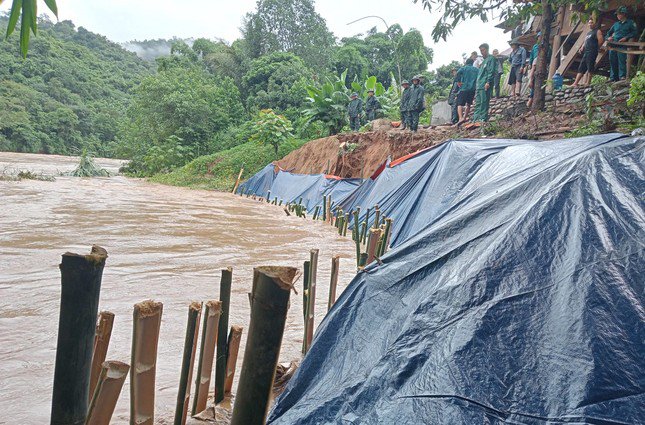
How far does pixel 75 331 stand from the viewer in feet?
4.29

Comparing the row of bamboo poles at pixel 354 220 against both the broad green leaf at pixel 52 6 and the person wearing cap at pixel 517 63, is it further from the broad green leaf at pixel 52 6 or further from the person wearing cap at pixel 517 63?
the person wearing cap at pixel 517 63

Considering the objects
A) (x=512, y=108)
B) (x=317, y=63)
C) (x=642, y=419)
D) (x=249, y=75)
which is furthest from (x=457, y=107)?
(x=317, y=63)

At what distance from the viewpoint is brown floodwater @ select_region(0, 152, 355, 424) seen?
2.64 meters

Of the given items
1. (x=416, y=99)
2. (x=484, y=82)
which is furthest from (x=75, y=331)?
(x=416, y=99)

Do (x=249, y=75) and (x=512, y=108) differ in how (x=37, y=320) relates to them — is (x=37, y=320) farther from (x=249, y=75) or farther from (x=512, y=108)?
(x=249, y=75)

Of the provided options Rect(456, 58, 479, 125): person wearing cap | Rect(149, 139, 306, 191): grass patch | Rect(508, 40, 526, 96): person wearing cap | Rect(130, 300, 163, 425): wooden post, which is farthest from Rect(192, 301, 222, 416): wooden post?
Rect(149, 139, 306, 191): grass patch

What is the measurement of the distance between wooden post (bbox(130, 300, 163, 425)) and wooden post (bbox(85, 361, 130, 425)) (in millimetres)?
126

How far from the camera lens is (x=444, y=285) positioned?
86.8 inches

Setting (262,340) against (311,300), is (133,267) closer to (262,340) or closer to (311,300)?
(311,300)

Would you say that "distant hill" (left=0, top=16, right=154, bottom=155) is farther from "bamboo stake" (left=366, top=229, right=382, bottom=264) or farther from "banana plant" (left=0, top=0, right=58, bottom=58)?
"banana plant" (left=0, top=0, right=58, bottom=58)

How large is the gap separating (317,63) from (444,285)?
3280 centimetres

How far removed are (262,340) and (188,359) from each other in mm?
626

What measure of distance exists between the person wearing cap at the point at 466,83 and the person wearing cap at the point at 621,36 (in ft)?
8.55

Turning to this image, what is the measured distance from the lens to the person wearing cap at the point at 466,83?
10.5 m
